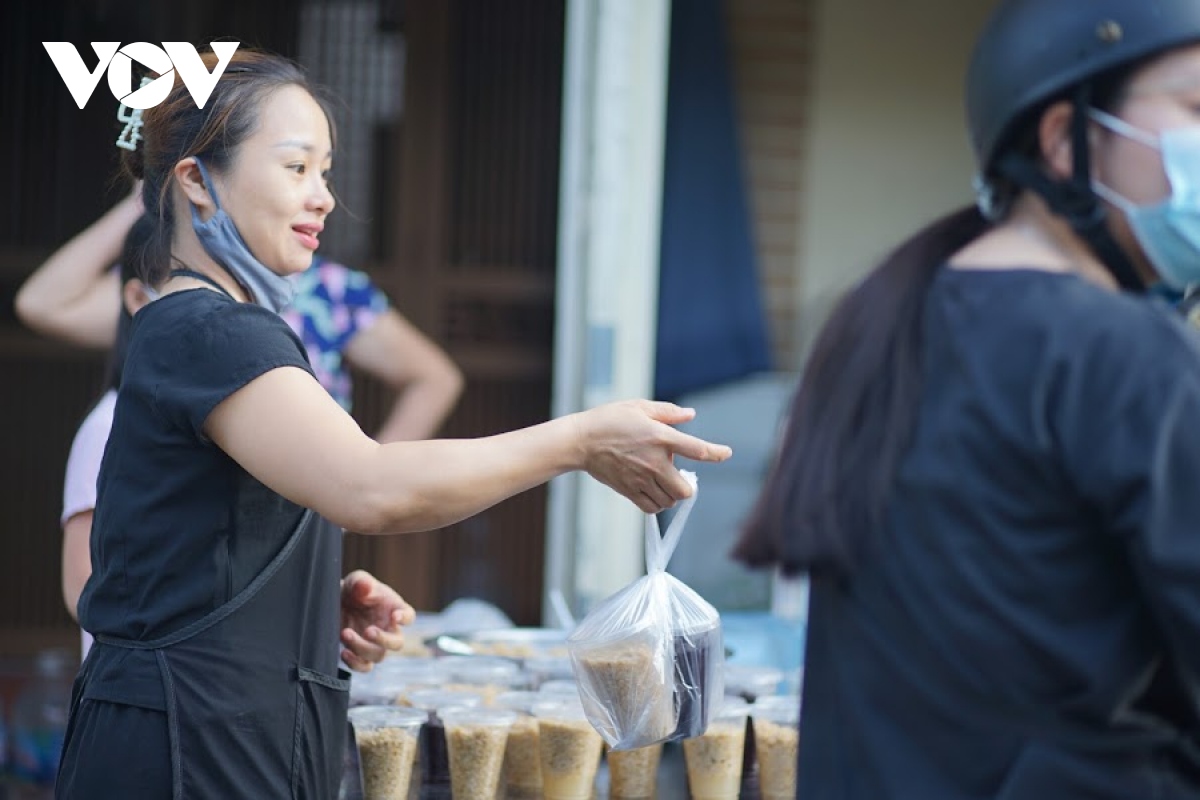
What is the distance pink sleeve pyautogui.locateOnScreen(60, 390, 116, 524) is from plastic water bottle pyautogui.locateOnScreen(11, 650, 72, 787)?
1711 millimetres

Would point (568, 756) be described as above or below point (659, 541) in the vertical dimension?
below

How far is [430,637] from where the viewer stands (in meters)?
3.22

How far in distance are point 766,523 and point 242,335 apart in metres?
0.73

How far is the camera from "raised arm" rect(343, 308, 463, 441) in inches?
159

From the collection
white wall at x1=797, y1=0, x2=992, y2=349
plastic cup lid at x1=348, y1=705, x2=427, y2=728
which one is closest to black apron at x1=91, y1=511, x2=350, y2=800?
plastic cup lid at x1=348, y1=705, x2=427, y2=728

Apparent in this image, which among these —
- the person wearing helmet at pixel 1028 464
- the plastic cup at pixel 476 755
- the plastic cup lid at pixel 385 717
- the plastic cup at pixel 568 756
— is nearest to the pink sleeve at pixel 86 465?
the plastic cup lid at pixel 385 717

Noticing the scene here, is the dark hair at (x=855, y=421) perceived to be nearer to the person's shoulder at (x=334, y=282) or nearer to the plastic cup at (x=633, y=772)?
the plastic cup at (x=633, y=772)

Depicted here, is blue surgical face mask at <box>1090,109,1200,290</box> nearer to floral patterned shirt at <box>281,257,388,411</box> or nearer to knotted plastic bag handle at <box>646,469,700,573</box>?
knotted plastic bag handle at <box>646,469,700,573</box>

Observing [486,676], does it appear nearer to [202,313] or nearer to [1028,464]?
[202,313]

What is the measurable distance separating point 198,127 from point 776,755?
4.25 ft

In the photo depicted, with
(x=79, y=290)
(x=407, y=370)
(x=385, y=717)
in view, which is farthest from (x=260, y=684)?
(x=407, y=370)

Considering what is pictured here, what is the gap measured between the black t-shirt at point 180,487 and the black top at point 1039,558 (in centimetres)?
81

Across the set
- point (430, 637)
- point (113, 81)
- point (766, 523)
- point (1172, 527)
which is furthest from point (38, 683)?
point (1172, 527)

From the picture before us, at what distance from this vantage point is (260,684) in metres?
2.01
